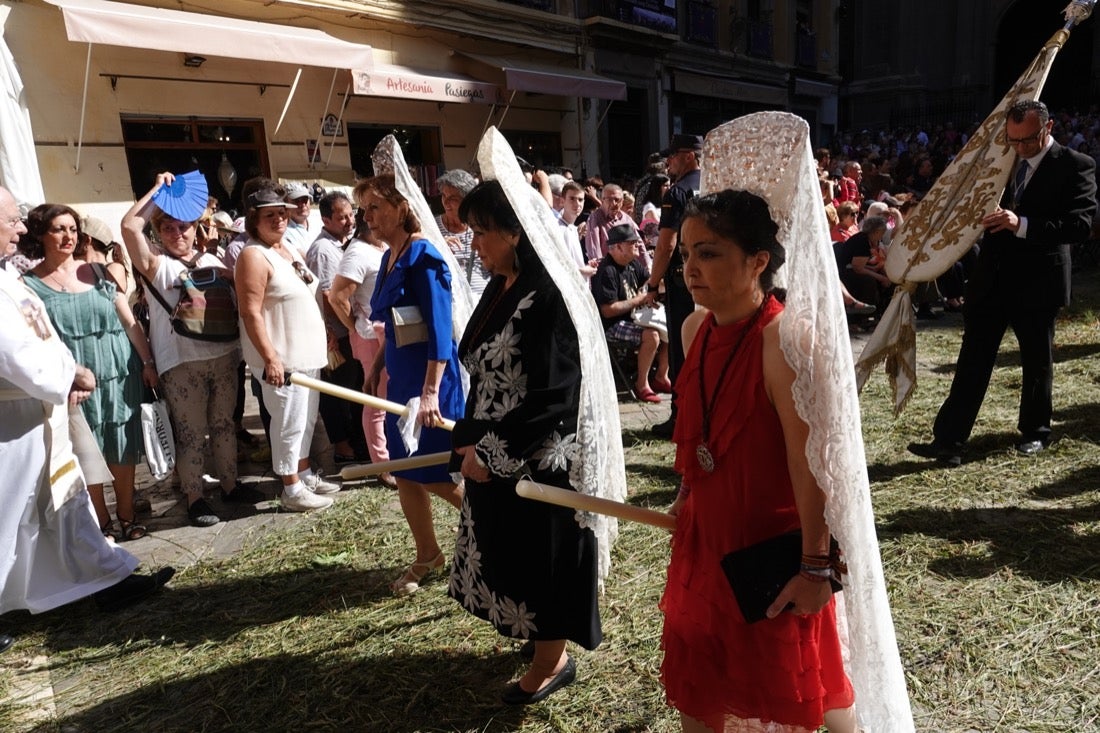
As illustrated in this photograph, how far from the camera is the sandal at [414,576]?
11.6 feet

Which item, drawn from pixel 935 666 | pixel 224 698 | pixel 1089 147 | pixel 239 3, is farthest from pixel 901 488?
pixel 1089 147

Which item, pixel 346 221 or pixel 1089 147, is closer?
pixel 346 221

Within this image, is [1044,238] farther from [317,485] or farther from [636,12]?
[636,12]

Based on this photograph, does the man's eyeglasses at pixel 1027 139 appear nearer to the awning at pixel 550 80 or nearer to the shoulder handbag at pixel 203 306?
the shoulder handbag at pixel 203 306

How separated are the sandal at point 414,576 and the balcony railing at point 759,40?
68.5ft

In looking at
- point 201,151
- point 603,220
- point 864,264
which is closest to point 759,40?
point 864,264

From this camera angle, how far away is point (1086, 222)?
430 centimetres

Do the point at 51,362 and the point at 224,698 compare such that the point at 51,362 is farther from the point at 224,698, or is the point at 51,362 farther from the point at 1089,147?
the point at 1089,147

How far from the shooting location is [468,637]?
3143 mm

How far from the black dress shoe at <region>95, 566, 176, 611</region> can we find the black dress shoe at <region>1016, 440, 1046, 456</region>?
201 inches

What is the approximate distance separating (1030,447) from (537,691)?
3.79 meters

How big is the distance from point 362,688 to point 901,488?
3.23 meters

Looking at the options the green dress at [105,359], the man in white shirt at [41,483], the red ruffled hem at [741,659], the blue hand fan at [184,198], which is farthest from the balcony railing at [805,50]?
the red ruffled hem at [741,659]

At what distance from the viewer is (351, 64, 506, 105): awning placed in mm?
10453
